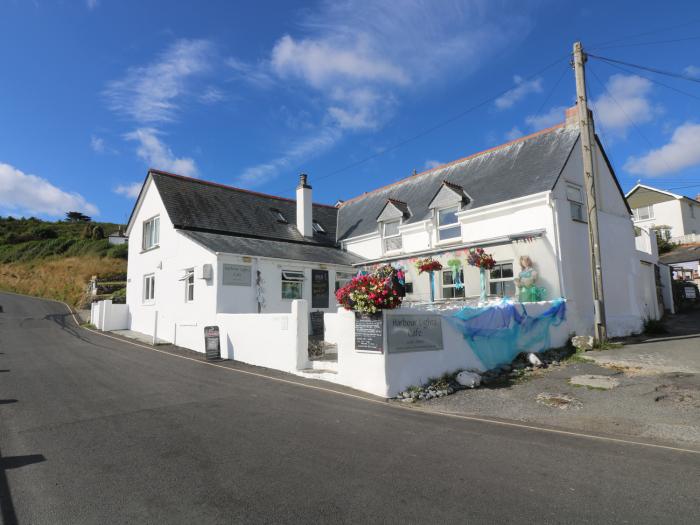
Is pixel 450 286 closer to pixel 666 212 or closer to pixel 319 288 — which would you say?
pixel 319 288

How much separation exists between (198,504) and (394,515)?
1.75m

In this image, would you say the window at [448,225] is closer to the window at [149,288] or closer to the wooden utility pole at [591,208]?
the wooden utility pole at [591,208]

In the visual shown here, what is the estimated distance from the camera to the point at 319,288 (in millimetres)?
19312

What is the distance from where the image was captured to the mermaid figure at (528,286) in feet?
45.8

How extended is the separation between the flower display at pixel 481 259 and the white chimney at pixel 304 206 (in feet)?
33.2

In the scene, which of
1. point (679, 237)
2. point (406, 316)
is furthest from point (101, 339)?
point (679, 237)

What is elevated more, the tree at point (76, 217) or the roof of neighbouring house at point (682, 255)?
the tree at point (76, 217)

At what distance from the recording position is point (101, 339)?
59.2 ft

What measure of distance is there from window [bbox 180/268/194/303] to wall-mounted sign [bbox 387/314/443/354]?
1125 cm

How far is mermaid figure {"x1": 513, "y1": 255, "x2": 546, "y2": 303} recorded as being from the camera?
1397 centimetres

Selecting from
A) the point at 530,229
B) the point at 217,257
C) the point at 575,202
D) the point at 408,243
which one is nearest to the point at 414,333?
the point at 530,229

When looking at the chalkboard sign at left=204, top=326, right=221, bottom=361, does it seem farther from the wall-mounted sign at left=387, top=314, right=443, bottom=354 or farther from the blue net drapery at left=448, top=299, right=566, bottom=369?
the blue net drapery at left=448, top=299, right=566, bottom=369

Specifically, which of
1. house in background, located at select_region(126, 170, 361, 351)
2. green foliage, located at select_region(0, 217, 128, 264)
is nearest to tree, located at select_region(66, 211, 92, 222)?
green foliage, located at select_region(0, 217, 128, 264)

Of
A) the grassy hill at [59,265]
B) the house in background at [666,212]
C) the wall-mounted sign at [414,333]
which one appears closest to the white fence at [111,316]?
the grassy hill at [59,265]
